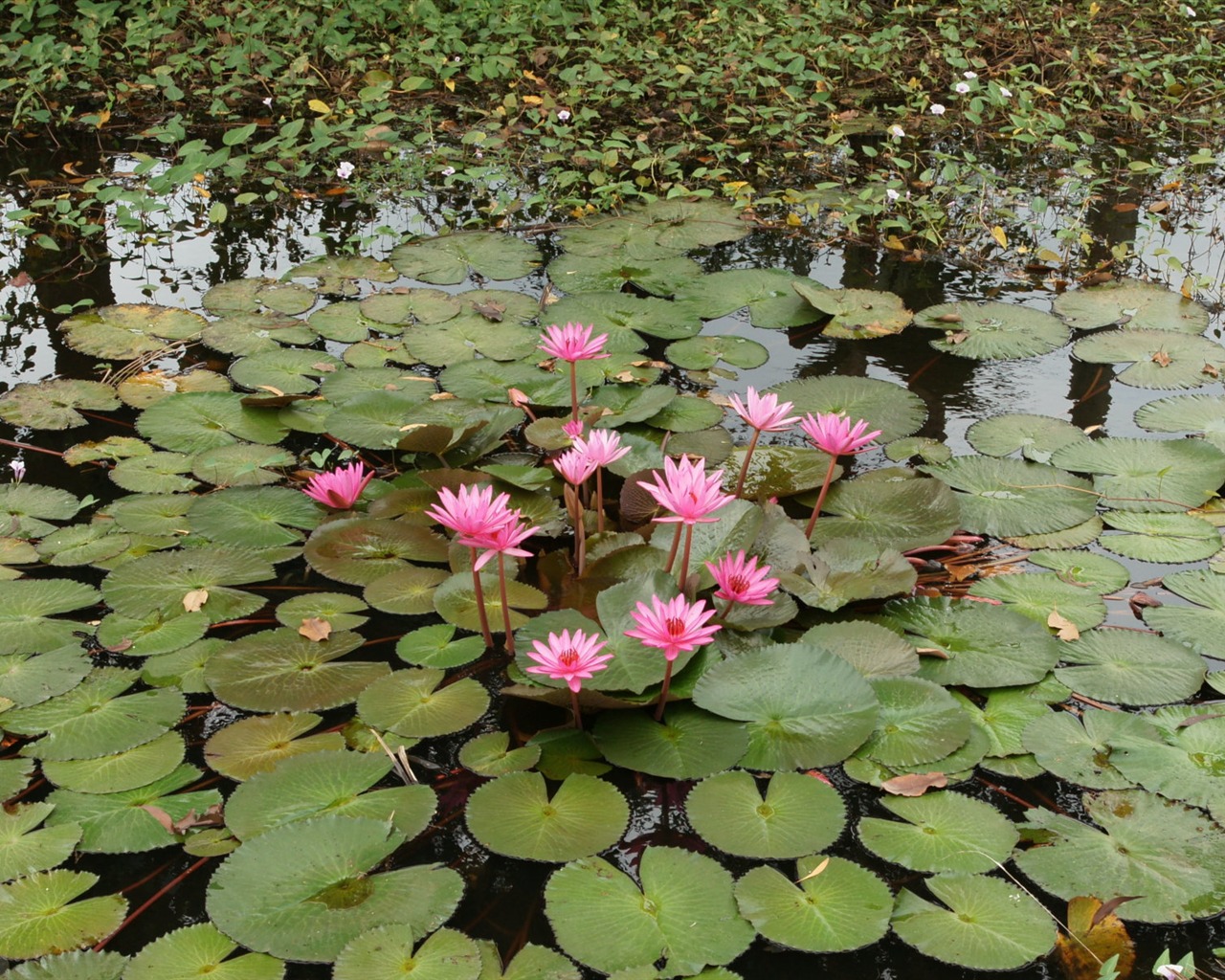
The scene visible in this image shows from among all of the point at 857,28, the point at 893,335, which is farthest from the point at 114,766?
the point at 857,28

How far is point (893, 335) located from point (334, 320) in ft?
5.65

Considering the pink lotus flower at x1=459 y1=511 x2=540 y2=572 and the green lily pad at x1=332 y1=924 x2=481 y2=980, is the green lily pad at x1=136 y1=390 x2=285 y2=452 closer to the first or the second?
the pink lotus flower at x1=459 y1=511 x2=540 y2=572

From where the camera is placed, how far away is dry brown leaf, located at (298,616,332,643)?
2232 mm

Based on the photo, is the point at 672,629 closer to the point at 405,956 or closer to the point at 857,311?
the point at 405,956

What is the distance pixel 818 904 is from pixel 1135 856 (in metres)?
0.53

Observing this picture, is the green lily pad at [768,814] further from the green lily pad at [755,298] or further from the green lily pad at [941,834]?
the green lily pad at [755,298]

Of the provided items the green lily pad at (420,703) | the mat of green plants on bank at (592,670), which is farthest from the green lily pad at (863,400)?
the green lily pad at (420,703)

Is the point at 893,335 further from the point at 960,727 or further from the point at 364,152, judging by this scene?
the point at 364,152

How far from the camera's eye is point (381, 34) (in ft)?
18.7

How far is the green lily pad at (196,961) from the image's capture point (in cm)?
159

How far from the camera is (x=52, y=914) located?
169 cm

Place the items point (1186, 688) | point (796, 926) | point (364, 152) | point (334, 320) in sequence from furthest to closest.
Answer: point (364, 152), point (334, 320), point (1186, 688), point (796, 926)

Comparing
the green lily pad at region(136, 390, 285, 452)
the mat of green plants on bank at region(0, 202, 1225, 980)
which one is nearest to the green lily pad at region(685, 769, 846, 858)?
the mat of green plants on bank at region(0, 202, 1225, 980)

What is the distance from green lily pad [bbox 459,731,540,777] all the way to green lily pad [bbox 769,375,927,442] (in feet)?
4.37
